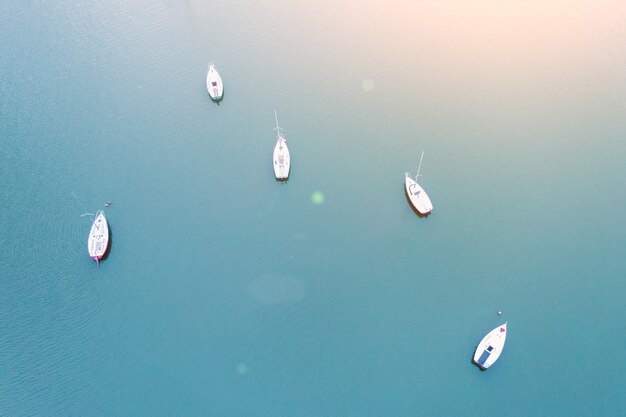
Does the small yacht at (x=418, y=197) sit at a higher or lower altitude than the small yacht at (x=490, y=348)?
higher

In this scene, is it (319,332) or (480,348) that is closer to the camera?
(480,348)

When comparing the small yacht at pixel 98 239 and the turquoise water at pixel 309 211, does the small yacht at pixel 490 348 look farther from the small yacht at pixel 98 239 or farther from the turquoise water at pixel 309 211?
the small yacht at pixel 98 239

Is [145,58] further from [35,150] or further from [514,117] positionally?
[514,117]

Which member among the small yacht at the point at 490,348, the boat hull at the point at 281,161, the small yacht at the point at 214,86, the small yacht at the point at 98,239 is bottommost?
the small yacht at the point at 98,239

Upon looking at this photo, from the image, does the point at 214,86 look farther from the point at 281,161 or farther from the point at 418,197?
the point at 418,197

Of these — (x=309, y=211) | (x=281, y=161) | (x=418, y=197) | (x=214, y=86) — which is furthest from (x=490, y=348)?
(x=214, y=86)

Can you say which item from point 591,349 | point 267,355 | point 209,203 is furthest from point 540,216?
point 209,203

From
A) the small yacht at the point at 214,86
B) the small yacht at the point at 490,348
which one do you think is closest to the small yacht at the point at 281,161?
the small yacht at the point at 214,86
